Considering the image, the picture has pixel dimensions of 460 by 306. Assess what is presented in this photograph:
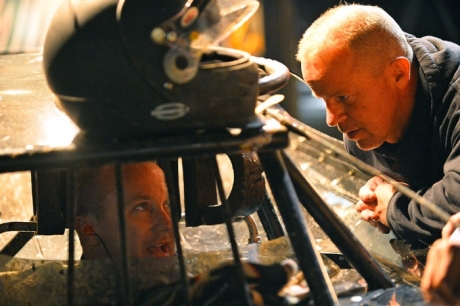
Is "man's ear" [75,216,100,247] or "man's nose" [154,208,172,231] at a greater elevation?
"man's nose" [154,208,172,231]

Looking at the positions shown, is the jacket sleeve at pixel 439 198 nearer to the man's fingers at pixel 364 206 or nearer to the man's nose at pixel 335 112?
the man's fingers at pixel 364 206

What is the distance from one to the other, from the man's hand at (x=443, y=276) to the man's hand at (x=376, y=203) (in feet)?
3.79

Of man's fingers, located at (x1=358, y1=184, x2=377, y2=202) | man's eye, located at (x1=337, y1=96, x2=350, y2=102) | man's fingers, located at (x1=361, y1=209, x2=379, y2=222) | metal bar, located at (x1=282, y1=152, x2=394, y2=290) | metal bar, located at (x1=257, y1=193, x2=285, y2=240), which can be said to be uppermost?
metal bar, located at (x1=282, y1=152, x2=394, y2=290)

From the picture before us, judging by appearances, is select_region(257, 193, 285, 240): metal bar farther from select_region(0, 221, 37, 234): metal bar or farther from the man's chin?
select_region(0, 221, 37, 234): metal bar

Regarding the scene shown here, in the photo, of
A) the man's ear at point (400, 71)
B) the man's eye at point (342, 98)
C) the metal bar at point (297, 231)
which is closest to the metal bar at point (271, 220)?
the man's eye at point (342, 98)

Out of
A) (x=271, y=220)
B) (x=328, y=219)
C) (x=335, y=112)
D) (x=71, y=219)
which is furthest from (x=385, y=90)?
(x=71, y=219)

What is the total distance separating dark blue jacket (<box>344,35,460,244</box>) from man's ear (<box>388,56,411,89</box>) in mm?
61

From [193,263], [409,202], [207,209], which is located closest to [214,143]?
[193,263]

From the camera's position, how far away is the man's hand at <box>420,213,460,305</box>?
5.71ft

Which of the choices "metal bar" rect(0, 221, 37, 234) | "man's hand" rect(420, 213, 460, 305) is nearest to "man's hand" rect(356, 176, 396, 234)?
"man's hand" rect(420, 213, 460, 305)

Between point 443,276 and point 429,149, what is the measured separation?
139 centimetres

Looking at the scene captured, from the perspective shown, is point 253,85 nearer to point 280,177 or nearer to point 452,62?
point 280,177

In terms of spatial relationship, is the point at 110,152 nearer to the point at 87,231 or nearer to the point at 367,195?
the point at 87,231

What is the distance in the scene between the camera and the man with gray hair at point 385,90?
2.92 m
